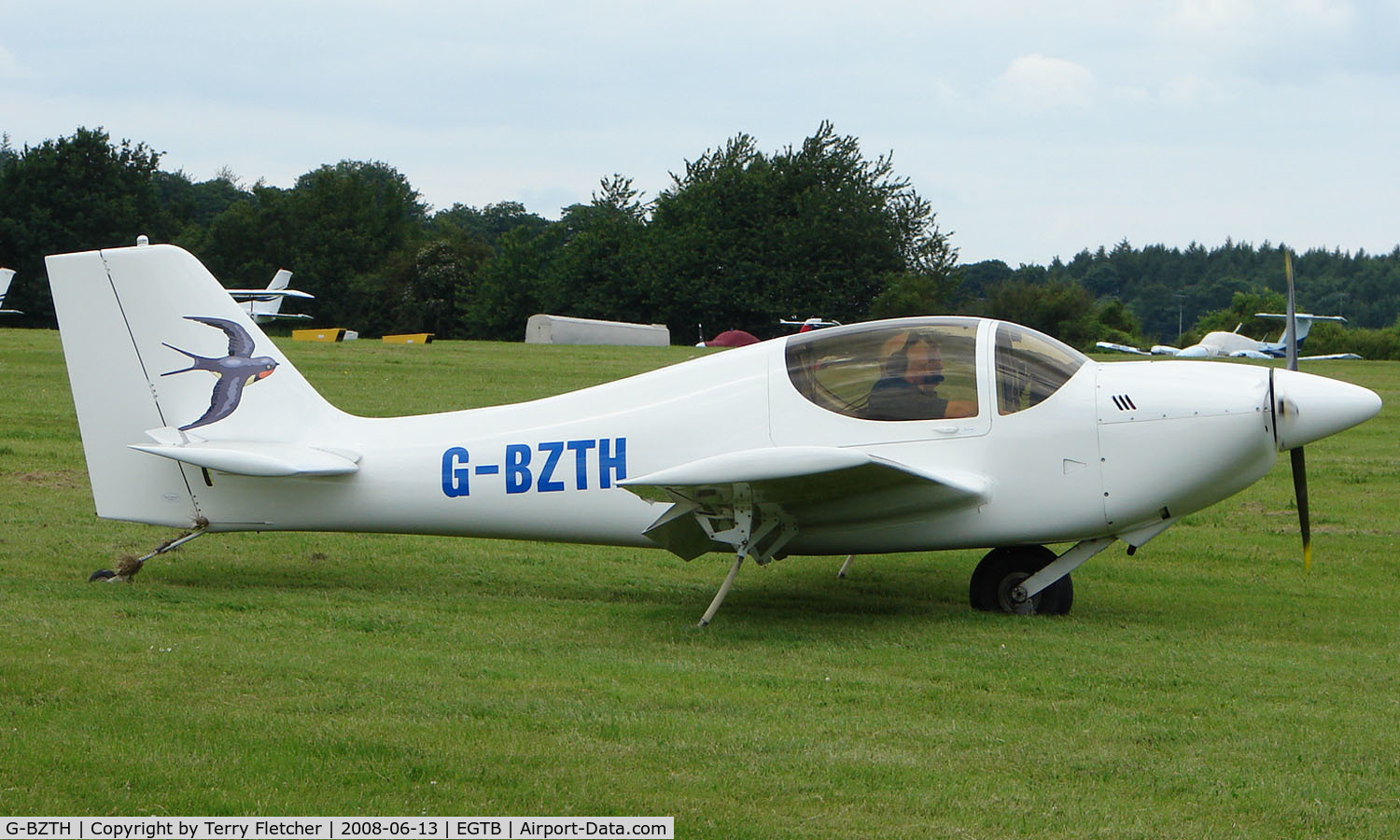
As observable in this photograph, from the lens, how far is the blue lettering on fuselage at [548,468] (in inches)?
339

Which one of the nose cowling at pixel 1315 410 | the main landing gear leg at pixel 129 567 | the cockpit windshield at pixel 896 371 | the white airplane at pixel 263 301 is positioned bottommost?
the main landing gear leg at pixel 129 567

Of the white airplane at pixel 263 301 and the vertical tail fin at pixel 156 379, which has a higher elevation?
the white airplane at pixel 263 301

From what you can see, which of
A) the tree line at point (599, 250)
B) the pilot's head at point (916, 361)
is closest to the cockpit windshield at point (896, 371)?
the pilot's head at point (916, 361)

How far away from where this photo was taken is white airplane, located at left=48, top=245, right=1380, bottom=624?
807 centimetres

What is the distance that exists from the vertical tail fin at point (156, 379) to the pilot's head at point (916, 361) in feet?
13.4

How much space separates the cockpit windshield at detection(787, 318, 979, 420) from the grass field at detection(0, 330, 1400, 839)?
144 centimetres

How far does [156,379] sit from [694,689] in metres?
4.90

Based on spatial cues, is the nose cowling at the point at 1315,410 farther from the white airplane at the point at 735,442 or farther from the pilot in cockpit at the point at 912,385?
the pilot in cockpit at the point at 912,385

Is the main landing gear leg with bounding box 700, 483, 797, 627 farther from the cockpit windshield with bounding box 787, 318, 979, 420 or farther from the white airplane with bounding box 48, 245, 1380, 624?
the cockpit windshield with bounding box 787, 318, 979, 420

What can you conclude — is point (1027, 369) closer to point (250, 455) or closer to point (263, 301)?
point (250, 455)

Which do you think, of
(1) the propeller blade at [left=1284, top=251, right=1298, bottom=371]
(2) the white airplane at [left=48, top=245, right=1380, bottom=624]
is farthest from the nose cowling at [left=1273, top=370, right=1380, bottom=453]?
(1) the propeller blade at [left=1284, top=251, right=1298, bottom=371]

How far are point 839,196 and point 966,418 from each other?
57.9 metres

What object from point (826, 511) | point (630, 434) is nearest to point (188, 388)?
point (630, 434)

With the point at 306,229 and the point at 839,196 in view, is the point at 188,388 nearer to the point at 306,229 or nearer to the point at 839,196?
the point at 839,196
